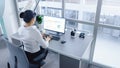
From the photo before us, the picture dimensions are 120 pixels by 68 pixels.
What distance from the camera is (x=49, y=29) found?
7.78 feet

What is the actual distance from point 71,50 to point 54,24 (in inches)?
27.0

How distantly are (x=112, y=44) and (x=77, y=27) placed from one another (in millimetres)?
782

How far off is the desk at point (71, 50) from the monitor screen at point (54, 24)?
0.67 ft

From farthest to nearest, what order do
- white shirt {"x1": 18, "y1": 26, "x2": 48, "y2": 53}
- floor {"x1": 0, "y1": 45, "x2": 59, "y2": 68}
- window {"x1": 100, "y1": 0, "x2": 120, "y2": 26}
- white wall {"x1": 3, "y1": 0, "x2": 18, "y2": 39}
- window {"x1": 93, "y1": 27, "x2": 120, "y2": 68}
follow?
white wall {"x1": 3, "y1": 0, "x2": 18, "y2": 39}, floor {"x1": 0, "y1": 45, "x2": 59, "y2": 68}, window {"x1": 93, "y1": 27, "x2": 120, "y2": 68}, window {"x1": 100, "y1": 0, "x2": 120, "y2": 26}, white shirt {"x1": 18, "y1": 26, "x2": 48, "y2": 53}

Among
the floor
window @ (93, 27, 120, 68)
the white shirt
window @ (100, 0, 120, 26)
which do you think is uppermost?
window @ (100, 0, 120, 26)

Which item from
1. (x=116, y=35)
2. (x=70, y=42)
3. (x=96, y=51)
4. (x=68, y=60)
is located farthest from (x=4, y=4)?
(x=116, y=35)

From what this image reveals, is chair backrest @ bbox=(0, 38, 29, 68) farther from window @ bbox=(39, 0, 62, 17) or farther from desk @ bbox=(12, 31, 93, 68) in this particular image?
window @ bbox=(39, 0, 62, 17)

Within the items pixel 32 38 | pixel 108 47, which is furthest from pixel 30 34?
Answer: pixel 108 47

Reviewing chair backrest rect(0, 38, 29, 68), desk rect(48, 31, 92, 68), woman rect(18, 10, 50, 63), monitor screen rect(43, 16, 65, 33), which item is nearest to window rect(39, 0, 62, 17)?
monitor screen rect(43, 16, 65, 33)

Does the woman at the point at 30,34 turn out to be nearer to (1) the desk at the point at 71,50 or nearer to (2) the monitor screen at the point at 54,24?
(1) the desk at the point at 71,50

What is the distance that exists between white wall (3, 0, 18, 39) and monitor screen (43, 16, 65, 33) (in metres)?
1.36

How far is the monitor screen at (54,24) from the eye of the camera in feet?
7.26

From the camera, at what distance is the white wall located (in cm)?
313

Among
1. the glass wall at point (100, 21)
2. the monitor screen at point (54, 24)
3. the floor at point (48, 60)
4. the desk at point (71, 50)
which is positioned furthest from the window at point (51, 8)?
the floor at point (48, 60)
